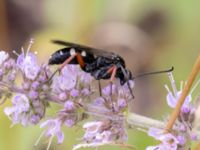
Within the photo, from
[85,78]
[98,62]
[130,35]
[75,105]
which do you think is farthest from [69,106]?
[130,35]

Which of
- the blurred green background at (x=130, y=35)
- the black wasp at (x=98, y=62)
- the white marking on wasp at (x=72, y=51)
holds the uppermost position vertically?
the white marking on wasp at (x=72, y=51)

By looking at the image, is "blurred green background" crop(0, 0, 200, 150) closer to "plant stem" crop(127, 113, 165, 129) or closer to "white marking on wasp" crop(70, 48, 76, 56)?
"white marking on wasp" crop(70, 48, 76, 56)

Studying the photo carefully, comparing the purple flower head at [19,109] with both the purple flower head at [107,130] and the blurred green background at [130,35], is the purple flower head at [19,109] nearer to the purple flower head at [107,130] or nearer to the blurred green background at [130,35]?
the purple flower head at [107,130]

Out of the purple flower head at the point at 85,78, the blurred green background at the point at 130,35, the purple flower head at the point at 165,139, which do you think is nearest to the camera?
the purple flower head at the point at 165,139

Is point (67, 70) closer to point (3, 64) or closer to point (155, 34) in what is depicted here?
point (3, 64)

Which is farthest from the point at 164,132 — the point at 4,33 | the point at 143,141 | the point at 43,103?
the point at 4,33

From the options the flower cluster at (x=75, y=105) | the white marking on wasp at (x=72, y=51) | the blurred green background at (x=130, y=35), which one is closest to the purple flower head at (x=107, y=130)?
the flower cluster at (x=75, y=105)

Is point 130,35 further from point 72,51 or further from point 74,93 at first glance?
point 74,93

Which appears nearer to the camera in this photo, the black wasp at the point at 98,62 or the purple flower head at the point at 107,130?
the purple flower head at the point at 107,130

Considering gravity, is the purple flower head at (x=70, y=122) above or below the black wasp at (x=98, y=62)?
below
